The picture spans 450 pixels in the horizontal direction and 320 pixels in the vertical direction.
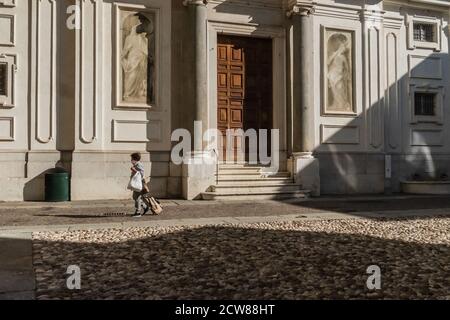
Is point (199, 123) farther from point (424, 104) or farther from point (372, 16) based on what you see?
point (424, 104)

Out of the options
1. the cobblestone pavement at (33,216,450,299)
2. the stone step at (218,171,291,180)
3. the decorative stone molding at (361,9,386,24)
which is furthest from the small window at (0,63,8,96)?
the decorative stone molding at (361,9,386,24)

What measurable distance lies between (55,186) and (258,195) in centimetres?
530

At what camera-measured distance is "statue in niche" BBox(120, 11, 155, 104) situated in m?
11.9

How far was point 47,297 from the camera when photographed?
A: 356cm

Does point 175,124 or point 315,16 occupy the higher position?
point 315,16

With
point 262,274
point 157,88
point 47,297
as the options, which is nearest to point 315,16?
point 157,88

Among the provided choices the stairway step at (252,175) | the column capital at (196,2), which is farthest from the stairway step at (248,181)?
the column capital at (196,2)

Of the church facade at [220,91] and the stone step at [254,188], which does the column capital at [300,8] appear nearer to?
the church facade at [220,91]

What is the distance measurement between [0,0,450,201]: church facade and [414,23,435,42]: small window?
5cm

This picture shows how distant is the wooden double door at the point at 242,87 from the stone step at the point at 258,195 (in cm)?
159

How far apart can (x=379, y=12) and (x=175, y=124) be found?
7.87 metres

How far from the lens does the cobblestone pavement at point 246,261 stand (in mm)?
3785
